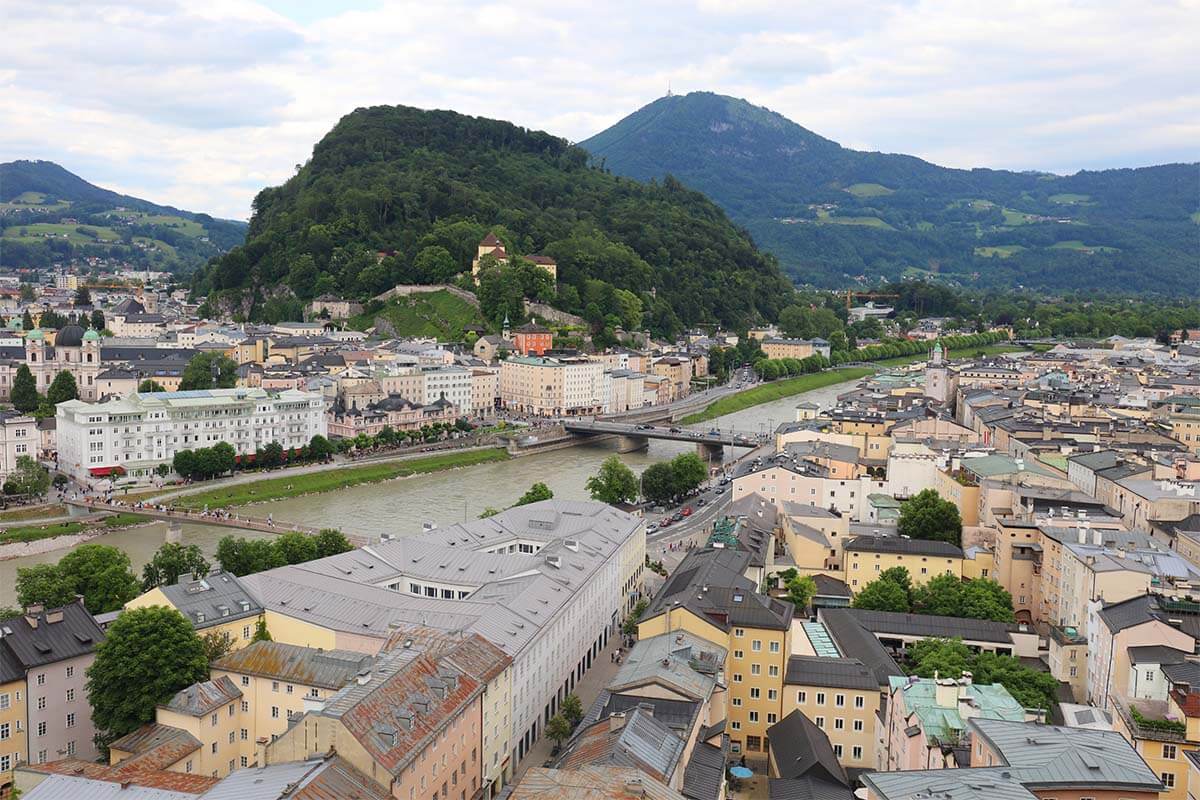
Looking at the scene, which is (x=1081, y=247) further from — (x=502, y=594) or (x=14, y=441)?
(x=502, y=594)

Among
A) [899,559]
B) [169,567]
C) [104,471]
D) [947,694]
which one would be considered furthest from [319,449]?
[947,694]

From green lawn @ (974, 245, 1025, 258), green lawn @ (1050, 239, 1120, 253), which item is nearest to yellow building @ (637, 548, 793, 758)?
green lawn @ (1050, 239, 1120, 253)

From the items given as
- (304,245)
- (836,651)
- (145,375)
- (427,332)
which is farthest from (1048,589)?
(304,245)

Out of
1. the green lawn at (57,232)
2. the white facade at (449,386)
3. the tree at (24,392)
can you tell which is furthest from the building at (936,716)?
the green lawn at (57,232)

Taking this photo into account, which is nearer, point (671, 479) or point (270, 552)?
point (270, 552)

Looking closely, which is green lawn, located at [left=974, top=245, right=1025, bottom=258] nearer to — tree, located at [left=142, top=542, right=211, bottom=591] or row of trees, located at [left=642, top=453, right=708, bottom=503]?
row of trees, located at [left=642, top=453, right=708, bottom=503]

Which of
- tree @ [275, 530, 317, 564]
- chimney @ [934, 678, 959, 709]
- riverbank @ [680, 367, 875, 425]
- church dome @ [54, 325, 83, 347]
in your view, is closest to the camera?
chimney @ [934, 678, 959, 709]
